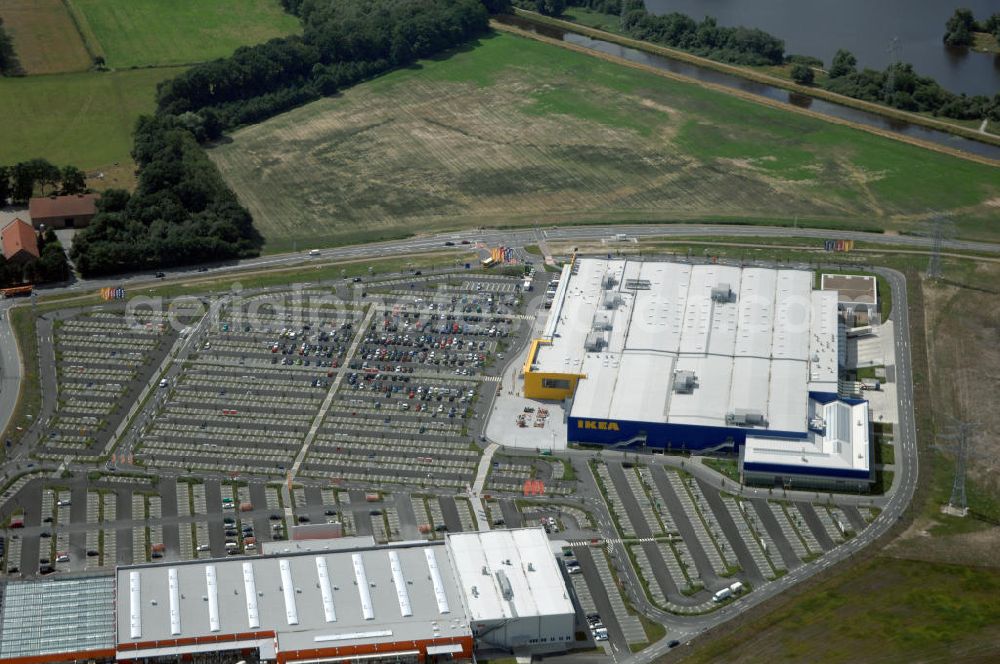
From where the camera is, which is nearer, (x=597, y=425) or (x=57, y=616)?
(x=57, y=616)

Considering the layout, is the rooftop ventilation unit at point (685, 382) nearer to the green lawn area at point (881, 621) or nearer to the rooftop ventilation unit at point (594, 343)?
the rooftop ventilation unit at point (594, 343)

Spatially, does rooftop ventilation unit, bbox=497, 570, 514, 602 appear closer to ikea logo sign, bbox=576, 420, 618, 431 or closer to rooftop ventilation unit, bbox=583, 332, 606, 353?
ikea logo sign, bbox=576, 420, 618, 431

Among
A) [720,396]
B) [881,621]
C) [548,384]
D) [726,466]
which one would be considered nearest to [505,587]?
[726,466]

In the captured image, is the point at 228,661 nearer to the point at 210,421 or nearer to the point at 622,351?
the point at 210,421

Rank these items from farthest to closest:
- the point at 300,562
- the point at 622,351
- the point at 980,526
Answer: the point at 622,351, the point at 980,526, the point at 300,562

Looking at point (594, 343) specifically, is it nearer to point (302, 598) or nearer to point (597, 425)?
point (597, 425)

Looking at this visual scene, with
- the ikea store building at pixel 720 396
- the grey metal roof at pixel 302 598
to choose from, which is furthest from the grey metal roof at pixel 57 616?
the ikea store building at pixel 720 396

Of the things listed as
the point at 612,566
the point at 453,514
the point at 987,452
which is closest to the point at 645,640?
the point at 612,566

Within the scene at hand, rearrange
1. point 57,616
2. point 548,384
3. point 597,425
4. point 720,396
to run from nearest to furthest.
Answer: point 57,616 → point 597,425 → point 720,396 → point 548,384
